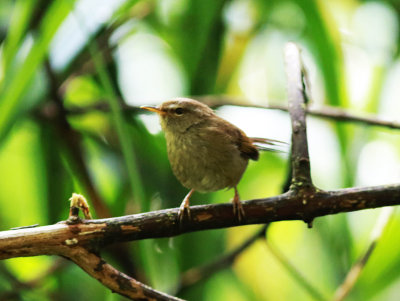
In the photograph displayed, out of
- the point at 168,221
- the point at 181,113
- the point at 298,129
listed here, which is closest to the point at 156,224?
the point at 168,221

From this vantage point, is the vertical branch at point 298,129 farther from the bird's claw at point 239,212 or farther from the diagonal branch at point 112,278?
the diagonal branch at point 112,278

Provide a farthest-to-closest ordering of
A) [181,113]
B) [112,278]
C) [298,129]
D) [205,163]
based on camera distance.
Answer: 1. [181,113]
2. [205,163]
3. [298,129]
4. [112,278]

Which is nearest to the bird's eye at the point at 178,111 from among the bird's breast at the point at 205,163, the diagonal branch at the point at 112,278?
the bird's breast at the point at 205,163

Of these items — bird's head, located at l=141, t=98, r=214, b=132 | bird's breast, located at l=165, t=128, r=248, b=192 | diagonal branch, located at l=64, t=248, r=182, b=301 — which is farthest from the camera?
bird's head, located at l=141, t=98, r=214, b=132

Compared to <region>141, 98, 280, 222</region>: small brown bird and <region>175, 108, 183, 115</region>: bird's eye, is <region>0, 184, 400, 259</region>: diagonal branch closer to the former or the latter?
<region>141, 98, 280, 222</region>: small brown bird

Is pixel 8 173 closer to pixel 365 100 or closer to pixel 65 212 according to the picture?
pixel 65 212

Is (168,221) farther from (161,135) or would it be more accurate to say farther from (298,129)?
(161,135)

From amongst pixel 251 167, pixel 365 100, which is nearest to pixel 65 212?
pixel 251 167

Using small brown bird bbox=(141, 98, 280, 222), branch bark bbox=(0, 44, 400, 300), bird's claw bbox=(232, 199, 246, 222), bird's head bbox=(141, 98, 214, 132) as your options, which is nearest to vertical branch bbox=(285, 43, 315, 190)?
branch bark bbox=(0, 44, 400, 300)
